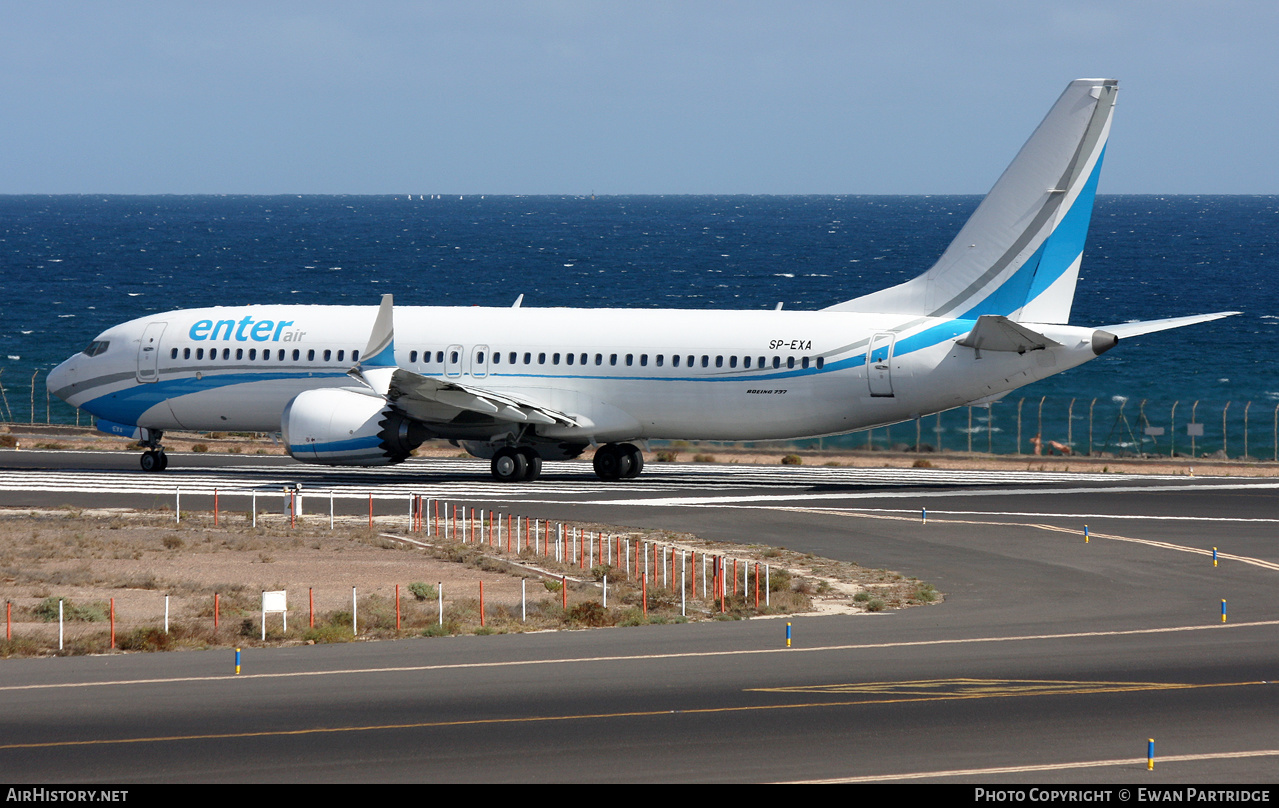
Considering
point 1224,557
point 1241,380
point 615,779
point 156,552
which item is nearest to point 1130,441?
point 1241,380

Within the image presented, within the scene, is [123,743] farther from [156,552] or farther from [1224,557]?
[1224,557]

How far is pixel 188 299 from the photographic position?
139875 mm

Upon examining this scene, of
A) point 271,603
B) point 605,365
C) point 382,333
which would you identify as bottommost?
point 271,603

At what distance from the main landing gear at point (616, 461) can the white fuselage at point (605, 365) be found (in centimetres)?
163

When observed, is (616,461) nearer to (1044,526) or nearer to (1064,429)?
(1044,526)

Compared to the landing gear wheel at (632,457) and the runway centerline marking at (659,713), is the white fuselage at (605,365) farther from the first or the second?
the runway centerline marking at (659,713)

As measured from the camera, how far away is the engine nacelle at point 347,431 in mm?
40844

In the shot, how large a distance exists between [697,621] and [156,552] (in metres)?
12.7

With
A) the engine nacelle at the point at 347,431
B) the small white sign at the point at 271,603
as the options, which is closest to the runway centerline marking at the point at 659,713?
the small white sign at the point at 271,603

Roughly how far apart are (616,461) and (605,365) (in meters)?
3.61

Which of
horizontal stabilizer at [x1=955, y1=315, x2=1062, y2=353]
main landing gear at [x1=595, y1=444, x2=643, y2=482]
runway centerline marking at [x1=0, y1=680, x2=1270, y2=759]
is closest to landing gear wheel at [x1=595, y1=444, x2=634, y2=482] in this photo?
main landing gear at [x1=595, y1=444, x2=643, y2=482]

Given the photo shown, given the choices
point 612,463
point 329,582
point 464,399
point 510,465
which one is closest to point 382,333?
point 464,399

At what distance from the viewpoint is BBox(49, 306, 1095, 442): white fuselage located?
Result: 3956cm

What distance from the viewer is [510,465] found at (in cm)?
4362
